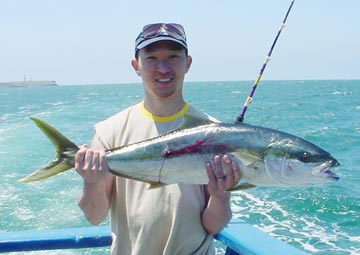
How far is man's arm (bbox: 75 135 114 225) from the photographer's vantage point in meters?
2.66

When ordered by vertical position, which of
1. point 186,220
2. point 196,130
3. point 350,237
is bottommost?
point 350,237

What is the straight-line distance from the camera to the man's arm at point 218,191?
8.55 feet

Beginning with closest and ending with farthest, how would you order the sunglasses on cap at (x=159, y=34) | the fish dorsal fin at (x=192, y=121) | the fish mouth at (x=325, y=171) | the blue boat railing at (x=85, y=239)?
the fish mouth at (x=325, y=171) → the fish dorsal fin at (x=192, y=121) → the sunglasses on cap at (x=159, y=34) → the blue boat railing at (x=85, y=239)

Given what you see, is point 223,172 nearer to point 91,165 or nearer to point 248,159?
point 248,159

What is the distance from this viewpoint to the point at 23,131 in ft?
72.6

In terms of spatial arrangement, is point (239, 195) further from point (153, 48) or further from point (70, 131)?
point (70, 131)

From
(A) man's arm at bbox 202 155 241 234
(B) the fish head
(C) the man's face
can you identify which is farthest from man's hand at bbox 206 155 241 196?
(C) the man's face

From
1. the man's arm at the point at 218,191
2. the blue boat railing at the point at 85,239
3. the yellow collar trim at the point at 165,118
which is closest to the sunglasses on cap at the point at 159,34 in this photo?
the yellow collar trim at the point at 165,118

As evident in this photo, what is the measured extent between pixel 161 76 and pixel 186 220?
882 mm

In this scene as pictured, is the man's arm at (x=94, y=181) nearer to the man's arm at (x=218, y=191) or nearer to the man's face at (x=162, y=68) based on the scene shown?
the man's face at (x=162, y=68)

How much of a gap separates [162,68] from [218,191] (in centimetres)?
81

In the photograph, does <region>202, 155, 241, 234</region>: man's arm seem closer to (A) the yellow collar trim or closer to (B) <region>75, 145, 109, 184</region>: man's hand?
(A) the yellow collar trim

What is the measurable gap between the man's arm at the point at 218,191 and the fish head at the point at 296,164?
0.68ft

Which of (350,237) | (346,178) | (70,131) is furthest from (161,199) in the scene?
(70,131)
